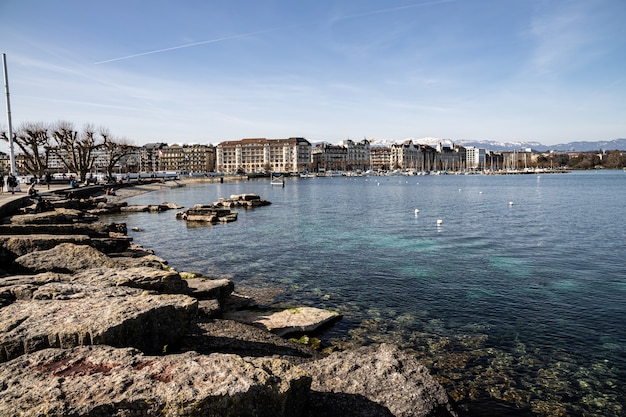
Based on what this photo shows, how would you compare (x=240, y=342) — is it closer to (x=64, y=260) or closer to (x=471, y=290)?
(x=64, y=260)

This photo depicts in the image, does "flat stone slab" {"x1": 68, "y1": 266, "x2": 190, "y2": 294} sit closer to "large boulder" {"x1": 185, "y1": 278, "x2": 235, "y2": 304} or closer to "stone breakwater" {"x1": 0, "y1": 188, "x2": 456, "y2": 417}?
"stone breakwater" {"x1": 0, "y1": 188, "x2": 456, "y2": 417}

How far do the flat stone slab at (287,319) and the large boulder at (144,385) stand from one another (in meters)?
6.03

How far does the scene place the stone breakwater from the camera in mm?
4762

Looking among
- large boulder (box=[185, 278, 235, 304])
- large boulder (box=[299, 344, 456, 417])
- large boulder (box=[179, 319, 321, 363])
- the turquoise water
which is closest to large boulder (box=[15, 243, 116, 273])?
large boulder (box=[185, 278, 235, 304])

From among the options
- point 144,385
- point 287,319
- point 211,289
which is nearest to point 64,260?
point 211,289

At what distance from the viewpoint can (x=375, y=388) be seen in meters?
7.32

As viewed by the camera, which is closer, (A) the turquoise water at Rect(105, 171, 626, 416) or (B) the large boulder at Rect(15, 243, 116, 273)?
(A) the turquoise water at Rect(105, 171, 626, 416)

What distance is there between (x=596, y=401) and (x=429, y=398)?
178 inches

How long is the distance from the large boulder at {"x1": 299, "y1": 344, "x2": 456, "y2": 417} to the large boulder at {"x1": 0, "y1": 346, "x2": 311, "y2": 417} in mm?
1051

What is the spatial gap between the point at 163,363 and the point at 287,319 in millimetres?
7242

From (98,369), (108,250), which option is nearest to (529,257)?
(108,250)

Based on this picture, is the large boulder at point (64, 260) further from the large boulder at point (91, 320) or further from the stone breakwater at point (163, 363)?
the large boulder at point (91, 320)

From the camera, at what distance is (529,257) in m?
23.0

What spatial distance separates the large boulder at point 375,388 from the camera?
6.80 m
